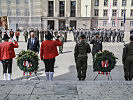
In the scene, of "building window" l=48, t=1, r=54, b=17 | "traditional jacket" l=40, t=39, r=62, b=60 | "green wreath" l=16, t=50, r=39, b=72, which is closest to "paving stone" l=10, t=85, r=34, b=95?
"green wreath" l=16, t=50, r=39, b=72

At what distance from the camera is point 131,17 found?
46.8m

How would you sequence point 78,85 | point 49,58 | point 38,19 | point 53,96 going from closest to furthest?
point 53,96, point 78,85, point 49,58, point 38,19

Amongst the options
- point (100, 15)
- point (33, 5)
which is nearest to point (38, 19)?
point (33, 5)

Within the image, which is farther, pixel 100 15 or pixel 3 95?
pixel 100 15

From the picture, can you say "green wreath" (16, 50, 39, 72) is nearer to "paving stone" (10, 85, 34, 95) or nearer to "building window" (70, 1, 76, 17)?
"paving stone" (10, 85, 34, 95)

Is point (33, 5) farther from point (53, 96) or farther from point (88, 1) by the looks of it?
point (53, 96)

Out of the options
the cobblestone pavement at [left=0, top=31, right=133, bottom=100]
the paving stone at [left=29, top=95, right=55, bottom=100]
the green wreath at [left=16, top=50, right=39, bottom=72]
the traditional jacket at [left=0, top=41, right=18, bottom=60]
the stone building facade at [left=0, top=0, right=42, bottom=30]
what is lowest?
the paving stone at [left=29, top=95, right=55, bottom=100]

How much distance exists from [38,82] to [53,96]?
1.08 m

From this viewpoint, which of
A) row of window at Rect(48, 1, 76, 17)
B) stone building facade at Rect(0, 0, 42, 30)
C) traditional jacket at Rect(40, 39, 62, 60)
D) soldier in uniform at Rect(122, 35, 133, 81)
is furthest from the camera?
row of window at Rect(48, 1, 76, 17)

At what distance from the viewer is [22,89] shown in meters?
4.84

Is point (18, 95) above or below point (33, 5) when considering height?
below

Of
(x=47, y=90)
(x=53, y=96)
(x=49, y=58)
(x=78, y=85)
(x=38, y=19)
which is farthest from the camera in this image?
(x=38, y=19)

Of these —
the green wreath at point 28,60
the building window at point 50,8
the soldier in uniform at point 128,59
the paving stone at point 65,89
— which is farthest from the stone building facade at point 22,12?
the paving stone at point 65,89

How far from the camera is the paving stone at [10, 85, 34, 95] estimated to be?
4.65m
